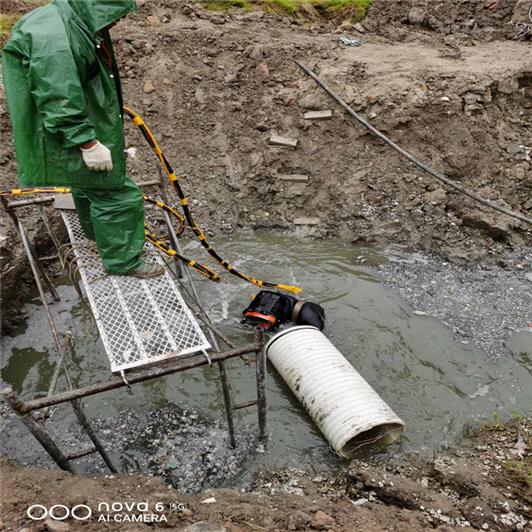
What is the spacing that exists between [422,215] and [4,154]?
7.04 metres

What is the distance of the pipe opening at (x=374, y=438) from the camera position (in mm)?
4172

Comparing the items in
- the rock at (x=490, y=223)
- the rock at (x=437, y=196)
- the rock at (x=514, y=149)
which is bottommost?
the rock at (x=490, y=223)

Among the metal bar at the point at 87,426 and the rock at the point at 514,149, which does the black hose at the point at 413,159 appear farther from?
the metal bar at the point at 87,426

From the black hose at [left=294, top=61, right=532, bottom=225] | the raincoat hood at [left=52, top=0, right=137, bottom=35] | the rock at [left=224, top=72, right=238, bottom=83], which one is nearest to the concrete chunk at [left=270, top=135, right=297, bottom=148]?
the black hose at [left=294, top=61, right=532, bottom=225]

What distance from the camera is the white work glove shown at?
10.9 ft

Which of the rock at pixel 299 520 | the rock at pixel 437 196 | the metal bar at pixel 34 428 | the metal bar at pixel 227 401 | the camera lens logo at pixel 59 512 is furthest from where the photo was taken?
the rock at pixel 437 196

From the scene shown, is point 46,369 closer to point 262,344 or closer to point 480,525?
point 262,344

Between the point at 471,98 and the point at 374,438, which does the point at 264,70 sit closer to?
the point at 471,98

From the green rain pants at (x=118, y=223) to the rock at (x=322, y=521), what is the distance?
2661mm

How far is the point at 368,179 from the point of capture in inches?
305

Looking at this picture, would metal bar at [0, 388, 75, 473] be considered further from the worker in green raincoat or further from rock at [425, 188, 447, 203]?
Answer: rock at [425, 188, 447, 203]

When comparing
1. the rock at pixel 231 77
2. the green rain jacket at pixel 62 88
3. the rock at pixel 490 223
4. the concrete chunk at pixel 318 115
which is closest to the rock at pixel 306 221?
the concrete chunk at pixel 318 115

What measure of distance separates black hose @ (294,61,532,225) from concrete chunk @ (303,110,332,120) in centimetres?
30

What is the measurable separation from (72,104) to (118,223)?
1168 millimetres
